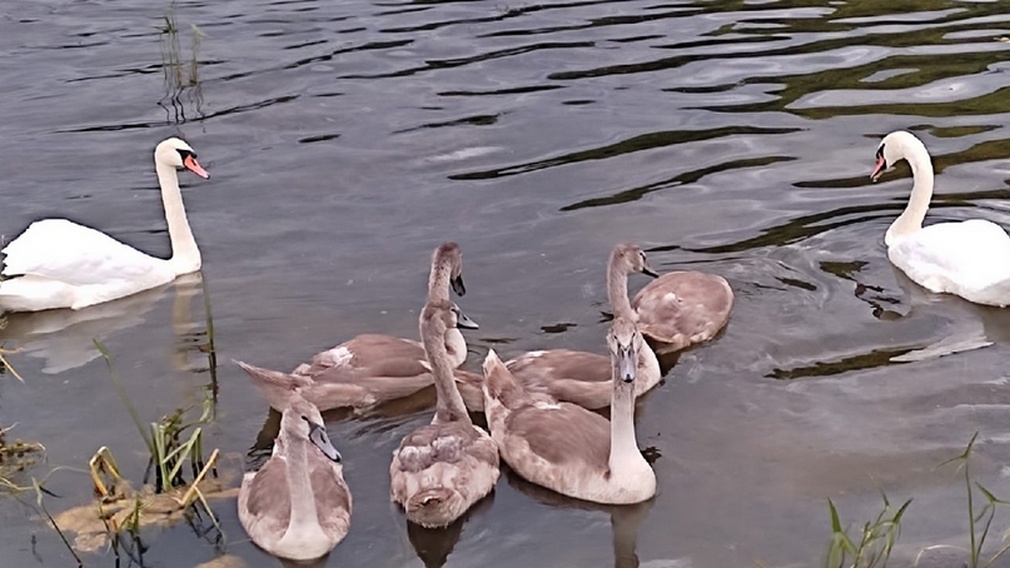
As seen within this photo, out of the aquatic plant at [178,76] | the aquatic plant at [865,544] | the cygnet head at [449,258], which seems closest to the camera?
the aquatic plant at [865,544]

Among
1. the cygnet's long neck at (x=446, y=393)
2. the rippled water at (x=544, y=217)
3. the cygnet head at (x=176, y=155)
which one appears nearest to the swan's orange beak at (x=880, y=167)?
the rippled water at (x=544, y=217)

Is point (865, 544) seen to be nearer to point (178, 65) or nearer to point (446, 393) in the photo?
point (446, 393)

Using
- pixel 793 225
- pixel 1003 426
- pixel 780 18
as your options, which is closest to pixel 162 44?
pixel 780 18

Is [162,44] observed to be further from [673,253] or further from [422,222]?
[673,253]

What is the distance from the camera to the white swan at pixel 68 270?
9.52 metres

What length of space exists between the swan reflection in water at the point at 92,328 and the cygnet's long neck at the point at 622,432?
8.86ft

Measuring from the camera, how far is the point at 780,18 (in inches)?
656

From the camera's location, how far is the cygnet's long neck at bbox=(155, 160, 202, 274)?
1023 cm

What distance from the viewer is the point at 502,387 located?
7703mm

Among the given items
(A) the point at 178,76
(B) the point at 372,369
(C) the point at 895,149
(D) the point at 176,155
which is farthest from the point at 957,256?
(A) the point at 178,76

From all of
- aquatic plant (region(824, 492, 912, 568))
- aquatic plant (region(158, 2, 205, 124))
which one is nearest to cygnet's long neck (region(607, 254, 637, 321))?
aquatic plant (region(824, 492, 912, 568))

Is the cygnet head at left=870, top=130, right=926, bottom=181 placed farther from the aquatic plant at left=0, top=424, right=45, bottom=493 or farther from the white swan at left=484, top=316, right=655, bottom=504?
the aquatic plant at left=0, top=424, right=45, bottom=493

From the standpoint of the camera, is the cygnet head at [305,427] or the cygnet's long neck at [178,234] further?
the cygnet's long neck at [178,234]

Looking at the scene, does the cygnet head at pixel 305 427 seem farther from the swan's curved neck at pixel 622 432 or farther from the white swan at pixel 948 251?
the white swan at pixel 948 251
